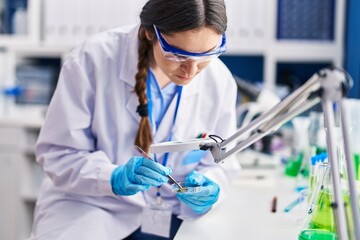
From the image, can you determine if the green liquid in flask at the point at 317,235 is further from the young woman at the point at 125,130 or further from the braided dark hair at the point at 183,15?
the braided dark hair at the point at 183,15

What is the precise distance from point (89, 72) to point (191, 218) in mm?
502

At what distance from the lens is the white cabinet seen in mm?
2910

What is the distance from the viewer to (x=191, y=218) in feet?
4.94

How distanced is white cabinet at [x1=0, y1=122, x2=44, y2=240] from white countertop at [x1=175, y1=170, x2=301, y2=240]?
4.65ft

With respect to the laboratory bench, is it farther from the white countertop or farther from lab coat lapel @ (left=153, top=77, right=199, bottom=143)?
lab coat lapel @ (left=153, top=77, right=199, bottom=143)

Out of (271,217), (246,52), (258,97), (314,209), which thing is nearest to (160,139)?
(271,217)

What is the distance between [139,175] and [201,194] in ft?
0.59

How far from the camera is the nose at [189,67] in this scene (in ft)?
4.31

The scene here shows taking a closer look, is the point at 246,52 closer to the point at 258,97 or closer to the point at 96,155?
the point at 258,97

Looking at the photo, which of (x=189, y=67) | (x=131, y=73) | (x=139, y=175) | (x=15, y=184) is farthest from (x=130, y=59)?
(x=15, y=184)

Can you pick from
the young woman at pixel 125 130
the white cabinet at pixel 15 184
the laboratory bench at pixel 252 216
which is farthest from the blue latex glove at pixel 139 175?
the white cabinet at pixel 15 184

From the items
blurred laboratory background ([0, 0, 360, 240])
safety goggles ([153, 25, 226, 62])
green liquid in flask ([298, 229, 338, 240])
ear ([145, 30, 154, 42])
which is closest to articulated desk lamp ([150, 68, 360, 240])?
green liquid in flask ([298, 229, 338, 240])

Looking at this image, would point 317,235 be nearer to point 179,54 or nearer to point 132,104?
point 179,54

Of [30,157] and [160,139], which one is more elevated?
[160,139]
